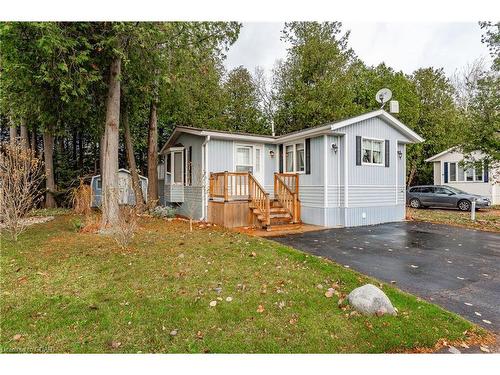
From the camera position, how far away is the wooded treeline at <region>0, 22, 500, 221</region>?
779cm

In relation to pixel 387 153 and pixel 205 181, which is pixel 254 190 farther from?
pixel 387 153

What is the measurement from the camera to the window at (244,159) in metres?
11.4

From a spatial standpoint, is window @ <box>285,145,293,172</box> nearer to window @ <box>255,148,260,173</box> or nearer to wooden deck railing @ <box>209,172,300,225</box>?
wooden deck railing @ <box>209,172,300,225</box>

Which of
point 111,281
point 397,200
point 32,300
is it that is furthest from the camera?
point 397,200

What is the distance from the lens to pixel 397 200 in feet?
39.0

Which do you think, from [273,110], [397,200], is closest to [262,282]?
[397,200]

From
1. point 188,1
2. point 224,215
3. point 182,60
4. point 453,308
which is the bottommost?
point 453,308

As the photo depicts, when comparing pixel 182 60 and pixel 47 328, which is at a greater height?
pixel 182 60

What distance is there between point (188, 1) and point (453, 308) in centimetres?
525

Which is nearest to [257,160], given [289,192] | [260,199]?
[289,192]

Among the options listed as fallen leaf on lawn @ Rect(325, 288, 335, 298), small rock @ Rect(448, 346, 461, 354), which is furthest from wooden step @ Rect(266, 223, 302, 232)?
small rock @ Rect(448, 346, 461, 354)

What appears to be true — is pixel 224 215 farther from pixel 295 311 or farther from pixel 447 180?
pixel 447 180

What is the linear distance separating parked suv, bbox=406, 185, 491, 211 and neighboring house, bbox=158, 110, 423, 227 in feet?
19.0

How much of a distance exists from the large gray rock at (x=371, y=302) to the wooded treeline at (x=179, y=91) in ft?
21.5
